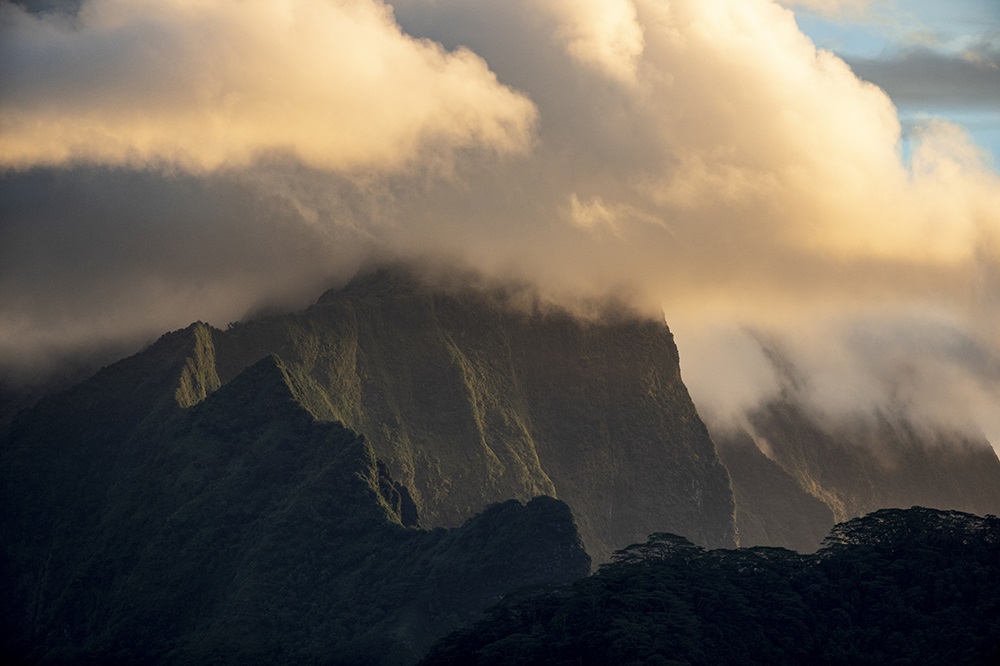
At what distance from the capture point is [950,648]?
199 metres

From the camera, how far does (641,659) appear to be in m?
200

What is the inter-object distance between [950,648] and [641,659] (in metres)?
30.0
